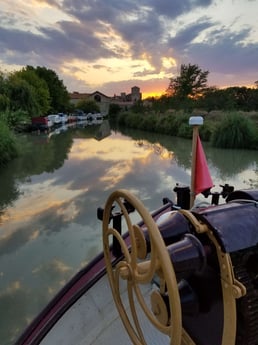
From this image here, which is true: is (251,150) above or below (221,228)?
below

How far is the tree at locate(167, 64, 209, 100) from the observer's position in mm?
26609

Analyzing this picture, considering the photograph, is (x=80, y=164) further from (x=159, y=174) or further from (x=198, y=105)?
(x=198, y=105)

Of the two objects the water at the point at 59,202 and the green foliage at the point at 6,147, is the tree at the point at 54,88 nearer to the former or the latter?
the green foliage at the point at 6,147

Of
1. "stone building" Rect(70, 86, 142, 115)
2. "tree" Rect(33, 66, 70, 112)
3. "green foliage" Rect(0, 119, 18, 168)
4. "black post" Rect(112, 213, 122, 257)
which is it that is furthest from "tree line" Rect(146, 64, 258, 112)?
"stone building" Rect(70, 86, 142, 115)

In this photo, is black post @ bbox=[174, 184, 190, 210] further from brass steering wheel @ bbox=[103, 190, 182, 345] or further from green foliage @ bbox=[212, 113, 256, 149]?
green foliage @ bbox=[212, 113, 256, 149]

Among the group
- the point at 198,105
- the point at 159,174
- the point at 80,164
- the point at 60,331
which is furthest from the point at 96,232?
the point at 198,105

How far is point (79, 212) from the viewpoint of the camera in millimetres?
4734

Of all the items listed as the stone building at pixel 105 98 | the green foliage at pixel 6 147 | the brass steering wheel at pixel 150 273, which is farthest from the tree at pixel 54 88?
the brass steering wheel at pixel 150 273

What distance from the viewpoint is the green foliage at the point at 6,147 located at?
8.68 meters

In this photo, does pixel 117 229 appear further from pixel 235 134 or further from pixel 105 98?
pixel 105 98

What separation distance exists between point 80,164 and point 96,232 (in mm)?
5249

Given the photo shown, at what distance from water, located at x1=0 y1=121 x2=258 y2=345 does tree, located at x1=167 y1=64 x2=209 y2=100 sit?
55.0 ft

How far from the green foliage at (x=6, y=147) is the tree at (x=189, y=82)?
19.2m

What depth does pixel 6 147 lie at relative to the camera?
9078 millimetres
